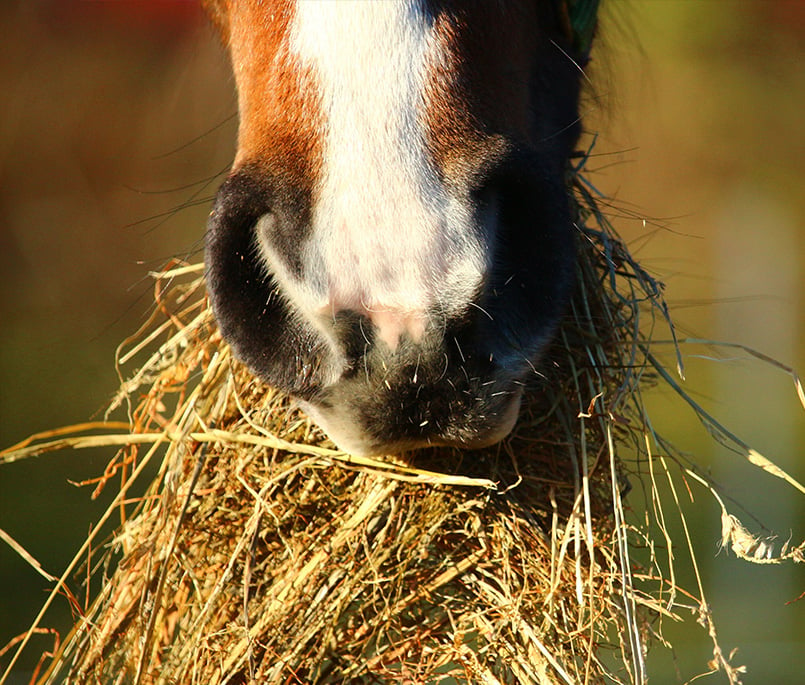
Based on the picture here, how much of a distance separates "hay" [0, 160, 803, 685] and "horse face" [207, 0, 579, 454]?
0.15m

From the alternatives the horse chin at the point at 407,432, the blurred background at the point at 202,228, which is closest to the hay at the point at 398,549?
the horse chin at the point at 407,432

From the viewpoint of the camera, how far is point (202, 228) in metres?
3.52

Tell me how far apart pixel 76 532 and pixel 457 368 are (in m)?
3.41

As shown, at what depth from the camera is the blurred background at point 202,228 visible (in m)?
3.63

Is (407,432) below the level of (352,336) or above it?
below

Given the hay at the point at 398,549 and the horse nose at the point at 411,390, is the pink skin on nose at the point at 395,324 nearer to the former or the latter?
the horse nose at the point at 411,390

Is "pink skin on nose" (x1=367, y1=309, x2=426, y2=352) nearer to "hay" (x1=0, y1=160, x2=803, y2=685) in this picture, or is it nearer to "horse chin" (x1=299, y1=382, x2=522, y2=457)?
"horse chin" (x1=299, y1=382, x2=522, y2=457)

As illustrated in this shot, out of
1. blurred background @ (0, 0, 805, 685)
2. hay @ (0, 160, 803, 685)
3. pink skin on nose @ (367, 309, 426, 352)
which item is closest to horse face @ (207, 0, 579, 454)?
→ pink skin on nose @ (367, 309, 426, 352)

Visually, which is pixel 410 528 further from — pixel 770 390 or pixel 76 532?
pixel 770 390

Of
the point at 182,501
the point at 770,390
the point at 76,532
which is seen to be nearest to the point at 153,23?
the point at 76,532

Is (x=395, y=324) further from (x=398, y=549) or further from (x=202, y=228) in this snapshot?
(x=202, y=228)

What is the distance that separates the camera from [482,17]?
0.96 meters

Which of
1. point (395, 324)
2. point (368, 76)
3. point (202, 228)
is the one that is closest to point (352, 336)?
point (395, 324)

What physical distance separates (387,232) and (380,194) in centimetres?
4
